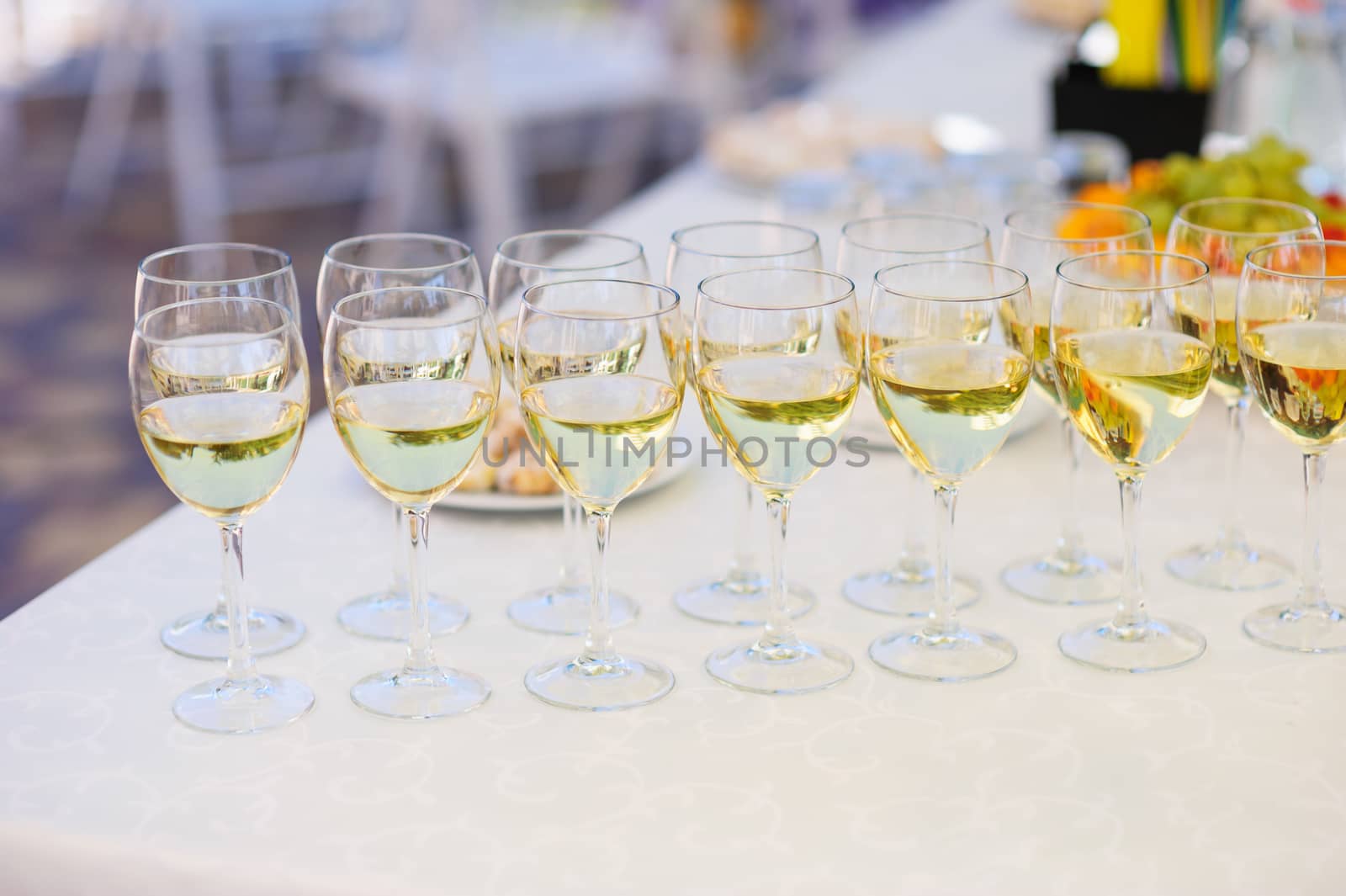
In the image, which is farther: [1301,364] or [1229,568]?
[1229,568]

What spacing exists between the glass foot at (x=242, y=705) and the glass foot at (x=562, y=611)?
6.3 inches

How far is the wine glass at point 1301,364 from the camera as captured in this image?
896mm

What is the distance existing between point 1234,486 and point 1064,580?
0.48ft

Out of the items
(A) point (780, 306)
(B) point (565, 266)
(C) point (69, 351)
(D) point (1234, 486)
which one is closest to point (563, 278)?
(B) point (565, 266)

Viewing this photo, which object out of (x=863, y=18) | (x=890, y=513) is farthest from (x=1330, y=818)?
(x=863, y=18)

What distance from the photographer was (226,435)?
2.71 ft

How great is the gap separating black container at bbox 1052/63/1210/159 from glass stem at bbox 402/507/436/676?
1331mm

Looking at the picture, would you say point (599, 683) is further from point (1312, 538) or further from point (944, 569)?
point (1312, 538)

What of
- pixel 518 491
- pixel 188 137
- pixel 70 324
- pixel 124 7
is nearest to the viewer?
pixel 518 491

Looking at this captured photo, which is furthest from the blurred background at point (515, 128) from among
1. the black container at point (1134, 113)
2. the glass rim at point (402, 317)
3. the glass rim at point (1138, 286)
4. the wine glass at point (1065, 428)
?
the glass rim at point (402, 317)

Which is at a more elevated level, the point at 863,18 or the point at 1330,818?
the point at 863,18

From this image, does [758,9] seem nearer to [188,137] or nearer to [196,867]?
[188,137]

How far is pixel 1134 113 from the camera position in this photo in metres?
1.94

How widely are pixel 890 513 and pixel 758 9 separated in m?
5.53
